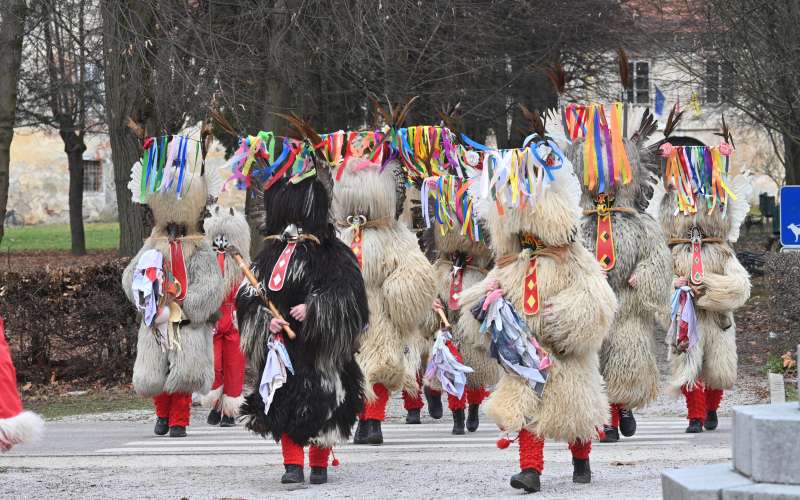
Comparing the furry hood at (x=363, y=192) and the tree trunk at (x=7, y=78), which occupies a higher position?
the tree trunk at (x=7, y=78)

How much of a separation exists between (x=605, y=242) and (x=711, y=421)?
222cm

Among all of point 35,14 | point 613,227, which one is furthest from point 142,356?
point 35,14

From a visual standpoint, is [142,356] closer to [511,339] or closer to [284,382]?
[284,382]

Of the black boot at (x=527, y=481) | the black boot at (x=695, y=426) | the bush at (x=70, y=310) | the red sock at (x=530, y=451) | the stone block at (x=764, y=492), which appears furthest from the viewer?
the bush at (x=70, y=310)

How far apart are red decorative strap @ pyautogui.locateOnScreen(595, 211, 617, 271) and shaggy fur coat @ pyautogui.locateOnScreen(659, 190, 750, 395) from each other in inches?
47.1

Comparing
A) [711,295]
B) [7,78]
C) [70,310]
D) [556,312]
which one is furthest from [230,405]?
[7,78]

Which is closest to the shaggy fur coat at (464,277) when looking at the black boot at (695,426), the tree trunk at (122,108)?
the black boot at (695,426)

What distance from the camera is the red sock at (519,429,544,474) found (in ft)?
27.3

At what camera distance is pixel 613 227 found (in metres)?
10.7

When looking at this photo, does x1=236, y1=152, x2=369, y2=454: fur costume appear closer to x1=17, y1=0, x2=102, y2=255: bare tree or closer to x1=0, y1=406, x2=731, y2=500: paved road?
x1=0, y1=406, x2=731, y2=500: paved road

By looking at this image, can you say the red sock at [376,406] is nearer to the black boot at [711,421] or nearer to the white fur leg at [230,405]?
the white fur leg at [230,405]

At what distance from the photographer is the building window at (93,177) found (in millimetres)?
50688

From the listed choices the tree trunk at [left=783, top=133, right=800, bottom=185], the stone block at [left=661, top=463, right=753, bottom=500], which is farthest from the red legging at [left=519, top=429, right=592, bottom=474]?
the tree trunk at [left=783, top=133, right=800, bottom=185]

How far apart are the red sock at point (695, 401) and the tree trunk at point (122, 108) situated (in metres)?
5.89
